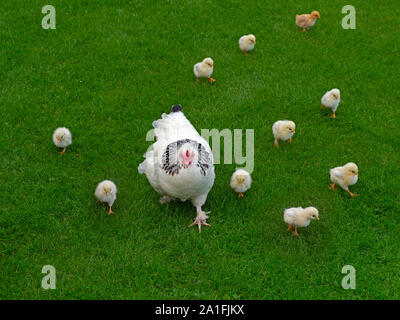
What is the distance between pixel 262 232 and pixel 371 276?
4.44ft

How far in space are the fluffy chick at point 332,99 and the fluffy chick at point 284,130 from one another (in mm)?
976

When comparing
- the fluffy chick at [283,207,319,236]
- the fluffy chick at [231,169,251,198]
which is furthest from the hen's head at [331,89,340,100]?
the fluffy chick at [283,207,319,236]

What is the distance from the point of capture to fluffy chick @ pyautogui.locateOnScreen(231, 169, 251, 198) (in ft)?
18.4

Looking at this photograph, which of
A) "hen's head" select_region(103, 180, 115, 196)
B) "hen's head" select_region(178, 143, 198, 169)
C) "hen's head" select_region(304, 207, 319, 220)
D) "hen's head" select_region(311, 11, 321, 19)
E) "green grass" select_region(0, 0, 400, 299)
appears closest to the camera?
"hen's head" select_region(178, 143, 198, 169)

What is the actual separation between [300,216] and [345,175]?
1.05 m

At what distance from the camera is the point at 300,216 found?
5164 millimetres

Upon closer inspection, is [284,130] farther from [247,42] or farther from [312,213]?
[247,42]

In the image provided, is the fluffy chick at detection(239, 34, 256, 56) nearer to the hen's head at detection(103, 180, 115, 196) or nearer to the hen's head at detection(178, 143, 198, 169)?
the hen's head at detection(178, 143, 198, 169)

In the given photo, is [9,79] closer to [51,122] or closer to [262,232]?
[51,122]

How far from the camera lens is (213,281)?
489 centimetres

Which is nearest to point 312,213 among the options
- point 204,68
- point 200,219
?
point 200,219

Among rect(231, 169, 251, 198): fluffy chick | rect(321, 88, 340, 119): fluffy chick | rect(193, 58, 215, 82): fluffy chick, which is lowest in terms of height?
rect(231, 169, 251, 198): fluffy chick

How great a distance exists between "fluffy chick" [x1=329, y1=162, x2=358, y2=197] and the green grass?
0.18 meters

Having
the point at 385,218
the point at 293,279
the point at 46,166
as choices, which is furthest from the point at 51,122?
the point at 385,218
